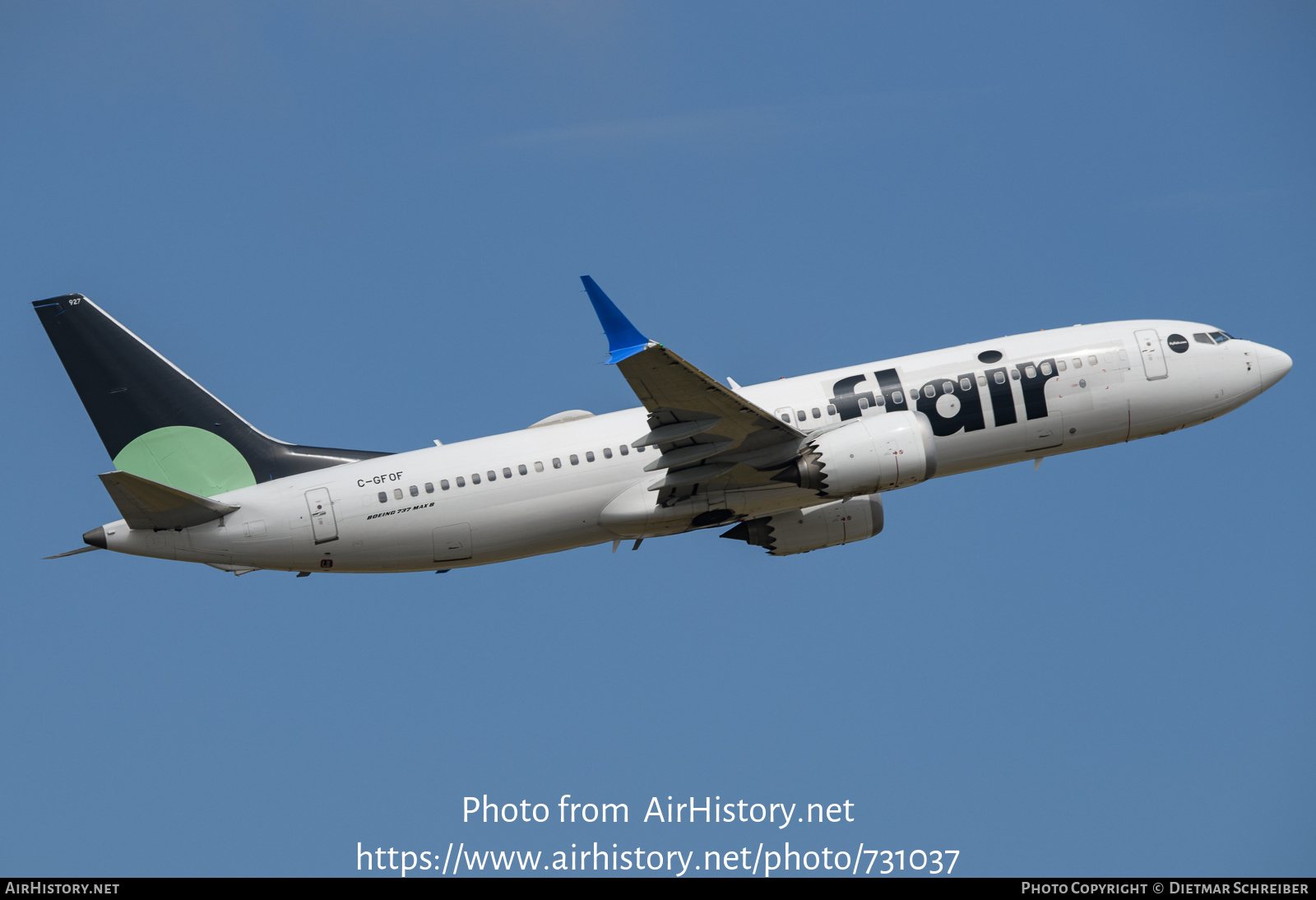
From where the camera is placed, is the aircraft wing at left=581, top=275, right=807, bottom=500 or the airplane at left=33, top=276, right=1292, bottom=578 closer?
the aircraft wing at left=581, top=275, right=807, bottom=500

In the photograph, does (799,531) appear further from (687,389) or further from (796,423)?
(687,389)

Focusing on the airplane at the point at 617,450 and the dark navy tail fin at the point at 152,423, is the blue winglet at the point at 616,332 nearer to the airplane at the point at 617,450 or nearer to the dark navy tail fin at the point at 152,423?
the airplane at the point at 617,450

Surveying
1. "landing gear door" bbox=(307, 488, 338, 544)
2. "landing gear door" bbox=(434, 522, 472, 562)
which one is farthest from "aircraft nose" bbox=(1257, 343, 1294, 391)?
"landing gear door" bbox=(307, 488, 338, 544)

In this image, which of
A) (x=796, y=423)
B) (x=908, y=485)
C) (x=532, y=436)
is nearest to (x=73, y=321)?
(x=532, y=436)

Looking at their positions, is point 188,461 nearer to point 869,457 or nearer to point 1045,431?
point 869,457

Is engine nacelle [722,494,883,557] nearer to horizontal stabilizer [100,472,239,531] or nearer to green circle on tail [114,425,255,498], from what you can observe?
green circle on tail [114,425,255,498]

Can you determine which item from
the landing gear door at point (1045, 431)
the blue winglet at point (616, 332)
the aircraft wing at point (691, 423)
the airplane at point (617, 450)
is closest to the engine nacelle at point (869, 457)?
the airplane at point (617, 450)

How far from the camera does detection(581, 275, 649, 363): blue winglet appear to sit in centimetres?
3694

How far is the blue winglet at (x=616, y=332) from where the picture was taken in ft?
121

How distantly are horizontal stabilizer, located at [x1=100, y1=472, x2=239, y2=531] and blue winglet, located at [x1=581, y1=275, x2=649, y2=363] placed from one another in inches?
527

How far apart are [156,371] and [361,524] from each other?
9112 mm

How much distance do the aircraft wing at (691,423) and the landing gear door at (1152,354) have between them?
12.2m

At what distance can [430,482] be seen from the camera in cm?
4269

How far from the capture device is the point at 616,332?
124 feet
